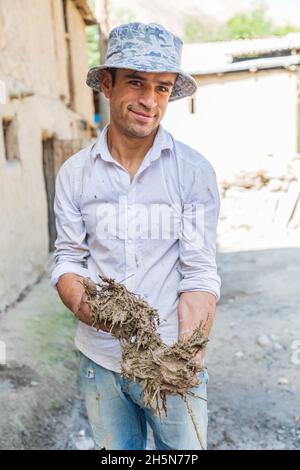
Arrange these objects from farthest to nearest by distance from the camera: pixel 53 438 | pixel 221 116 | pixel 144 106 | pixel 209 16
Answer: pixel 209 16
pixel 221 116
pixel 53 438
pixel 144 106

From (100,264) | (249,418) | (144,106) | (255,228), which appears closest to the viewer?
(144,106)

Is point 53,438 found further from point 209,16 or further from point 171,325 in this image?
point 209,16

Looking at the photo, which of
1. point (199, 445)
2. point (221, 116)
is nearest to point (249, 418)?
point (199, 445)

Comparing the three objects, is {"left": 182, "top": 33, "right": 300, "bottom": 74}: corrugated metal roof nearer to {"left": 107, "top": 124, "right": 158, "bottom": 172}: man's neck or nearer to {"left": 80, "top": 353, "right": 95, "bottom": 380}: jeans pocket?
{"left": 107, "top": 124, "right": 158, "bottom": 172}: man's neck

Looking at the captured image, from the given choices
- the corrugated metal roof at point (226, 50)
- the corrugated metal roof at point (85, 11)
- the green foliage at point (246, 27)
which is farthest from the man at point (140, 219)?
the green foliage at point (246, 27)

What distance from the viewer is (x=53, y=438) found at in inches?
134

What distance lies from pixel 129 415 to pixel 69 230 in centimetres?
75

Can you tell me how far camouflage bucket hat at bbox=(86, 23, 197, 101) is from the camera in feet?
6.01

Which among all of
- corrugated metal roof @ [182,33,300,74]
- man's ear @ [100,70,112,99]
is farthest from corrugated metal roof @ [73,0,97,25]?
man's ear @ [100,70,112,99]

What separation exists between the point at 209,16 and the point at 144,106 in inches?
3011

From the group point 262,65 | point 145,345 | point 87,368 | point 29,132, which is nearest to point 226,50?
point 262,65

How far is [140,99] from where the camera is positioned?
1876 millimetres

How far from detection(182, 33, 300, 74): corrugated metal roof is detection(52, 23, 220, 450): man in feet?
41.2

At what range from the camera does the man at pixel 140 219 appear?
6.23ft
